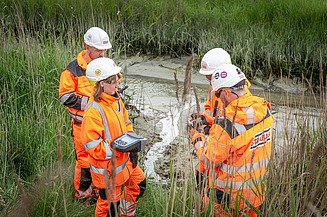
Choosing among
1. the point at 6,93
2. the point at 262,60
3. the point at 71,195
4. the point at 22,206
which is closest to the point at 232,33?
the point at 262,60

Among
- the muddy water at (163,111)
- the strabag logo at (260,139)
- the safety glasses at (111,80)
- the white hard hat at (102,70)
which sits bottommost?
the muddy water at (163,111)

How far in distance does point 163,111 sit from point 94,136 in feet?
11.5

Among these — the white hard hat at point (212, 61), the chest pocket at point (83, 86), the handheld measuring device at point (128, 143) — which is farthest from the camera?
the chest pocket at point (83, 86)

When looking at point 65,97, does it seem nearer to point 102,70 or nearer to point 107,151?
point 102,70

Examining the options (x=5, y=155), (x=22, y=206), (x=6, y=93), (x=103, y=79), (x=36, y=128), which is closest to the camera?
(x=22, y=206)

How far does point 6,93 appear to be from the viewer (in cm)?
521

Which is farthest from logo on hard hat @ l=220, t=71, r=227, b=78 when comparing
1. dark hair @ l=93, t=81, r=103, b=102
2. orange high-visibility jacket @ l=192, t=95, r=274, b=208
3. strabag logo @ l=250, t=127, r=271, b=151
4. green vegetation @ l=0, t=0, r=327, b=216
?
green vegetation @ l=0, t=0, r=327, b=216

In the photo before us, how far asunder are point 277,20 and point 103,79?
5996mm

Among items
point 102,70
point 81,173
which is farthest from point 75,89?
point 102,70

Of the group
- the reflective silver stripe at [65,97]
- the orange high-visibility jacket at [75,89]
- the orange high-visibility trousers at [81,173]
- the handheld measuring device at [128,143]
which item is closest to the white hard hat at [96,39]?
the orange high-visibility jacket at [75,89]

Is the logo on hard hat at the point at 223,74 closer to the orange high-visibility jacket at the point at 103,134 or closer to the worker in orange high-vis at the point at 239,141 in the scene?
the worker in orange high-vis at the point at 239,141

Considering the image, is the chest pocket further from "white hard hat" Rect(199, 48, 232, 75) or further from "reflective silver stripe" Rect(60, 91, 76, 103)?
"white hard hat" Rect(199, 48, 232, 75)

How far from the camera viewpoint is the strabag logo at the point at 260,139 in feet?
9.83

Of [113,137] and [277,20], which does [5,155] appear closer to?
[113,137]
